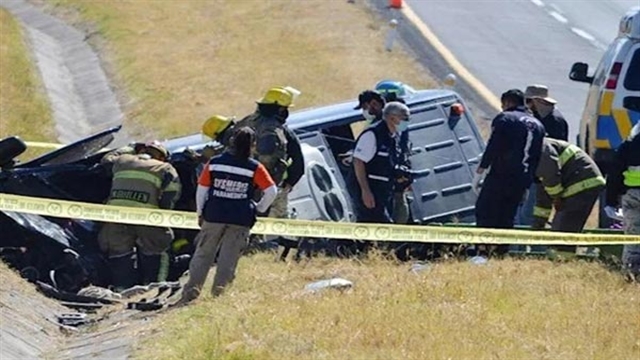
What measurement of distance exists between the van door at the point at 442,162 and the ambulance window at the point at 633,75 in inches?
68.6

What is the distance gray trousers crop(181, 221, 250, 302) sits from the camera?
1284 cm

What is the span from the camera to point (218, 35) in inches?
1351

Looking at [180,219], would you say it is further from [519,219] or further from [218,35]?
[218,35]

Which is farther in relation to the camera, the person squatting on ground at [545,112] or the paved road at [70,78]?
the paved road at [70,78]

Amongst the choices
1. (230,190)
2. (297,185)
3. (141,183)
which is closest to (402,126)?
(297,185)

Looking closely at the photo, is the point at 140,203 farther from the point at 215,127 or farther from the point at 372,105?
the point at 372,105

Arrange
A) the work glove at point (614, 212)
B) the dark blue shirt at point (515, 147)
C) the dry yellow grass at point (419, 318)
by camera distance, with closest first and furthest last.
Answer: the dry yellow grass at point (419, 318)
the work glove at point (614, 212)
the dark blue shirt at point (515, 147)

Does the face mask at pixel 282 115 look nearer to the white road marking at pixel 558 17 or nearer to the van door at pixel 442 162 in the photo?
the van door at pixel 442 162

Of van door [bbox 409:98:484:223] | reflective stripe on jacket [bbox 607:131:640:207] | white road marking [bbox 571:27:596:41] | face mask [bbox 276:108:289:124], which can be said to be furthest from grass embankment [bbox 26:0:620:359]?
white road marking [bbox 571:27:596:41]

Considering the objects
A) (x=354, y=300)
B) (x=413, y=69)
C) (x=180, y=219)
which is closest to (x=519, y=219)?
(x=180, y=219)

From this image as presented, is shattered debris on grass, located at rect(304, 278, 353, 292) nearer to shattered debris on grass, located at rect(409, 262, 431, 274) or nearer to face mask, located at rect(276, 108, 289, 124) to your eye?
shattered debris on grass, located at rect(409, 262, 431, 274)

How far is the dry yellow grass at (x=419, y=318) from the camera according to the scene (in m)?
Answer: 10.3

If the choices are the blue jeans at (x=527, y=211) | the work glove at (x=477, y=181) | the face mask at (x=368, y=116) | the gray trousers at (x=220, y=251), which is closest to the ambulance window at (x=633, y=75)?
the blue jeans at (x=527, y=211)

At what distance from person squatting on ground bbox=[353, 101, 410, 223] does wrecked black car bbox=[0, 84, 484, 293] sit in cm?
54
